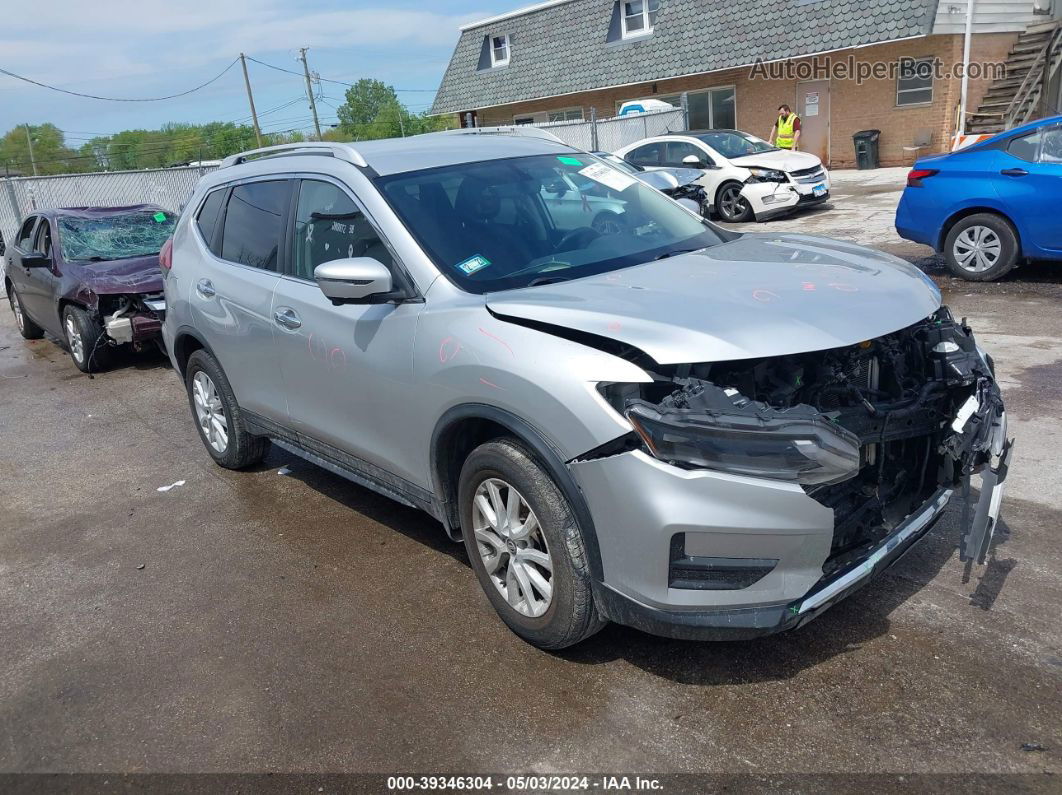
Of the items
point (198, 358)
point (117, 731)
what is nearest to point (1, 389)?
point (198, 358)

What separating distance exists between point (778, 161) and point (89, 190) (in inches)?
512

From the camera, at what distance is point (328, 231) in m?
4.34

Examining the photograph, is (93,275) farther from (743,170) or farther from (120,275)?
(743,170)

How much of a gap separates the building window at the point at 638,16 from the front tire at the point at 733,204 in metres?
13.8

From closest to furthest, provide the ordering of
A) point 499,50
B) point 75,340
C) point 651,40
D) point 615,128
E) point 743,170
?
1. point 75,340
2. point 743,170
3. point 615,128
4. point 651,40
5. point 499,50

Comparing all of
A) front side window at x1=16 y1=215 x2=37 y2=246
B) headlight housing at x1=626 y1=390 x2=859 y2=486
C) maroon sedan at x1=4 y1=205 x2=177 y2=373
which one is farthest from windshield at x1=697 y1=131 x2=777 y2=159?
headlight housing at x1=626 y1=390 x2=859 y2=486

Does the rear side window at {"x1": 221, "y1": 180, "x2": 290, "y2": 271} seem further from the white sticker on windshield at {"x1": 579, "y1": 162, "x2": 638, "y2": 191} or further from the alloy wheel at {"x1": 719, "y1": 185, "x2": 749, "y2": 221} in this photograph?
the alloy wheel at {"x1": 719, "y1": 185, "x2": 749, "y2": 221}

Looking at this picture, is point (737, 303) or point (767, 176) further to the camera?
point (767, 176)

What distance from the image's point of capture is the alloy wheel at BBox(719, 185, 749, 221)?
15.3 meters

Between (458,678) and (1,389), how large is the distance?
25.4ft

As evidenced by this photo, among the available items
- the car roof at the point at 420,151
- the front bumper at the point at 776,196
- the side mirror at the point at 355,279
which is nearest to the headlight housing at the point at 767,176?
the front bumper at the point at 776,196

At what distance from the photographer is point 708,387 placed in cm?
292

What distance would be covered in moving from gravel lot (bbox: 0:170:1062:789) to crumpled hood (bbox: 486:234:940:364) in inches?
48.2

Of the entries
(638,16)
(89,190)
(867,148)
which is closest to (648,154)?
(867,148)
